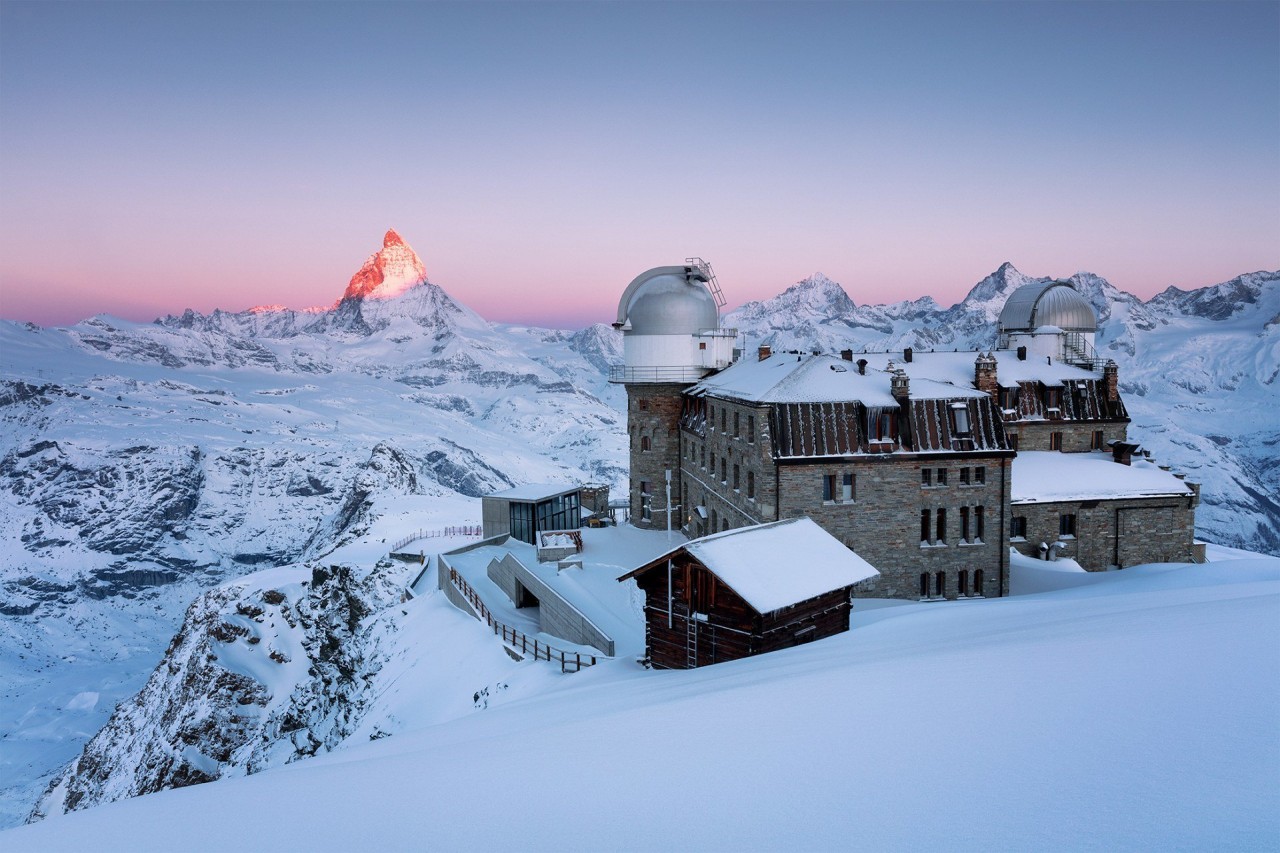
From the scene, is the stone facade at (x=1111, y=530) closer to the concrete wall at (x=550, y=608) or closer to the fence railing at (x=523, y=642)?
the concrete wall at (x=550, y=608)

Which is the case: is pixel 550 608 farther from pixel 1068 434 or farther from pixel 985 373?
pixel 1068 434

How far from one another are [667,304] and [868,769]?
40.5 m

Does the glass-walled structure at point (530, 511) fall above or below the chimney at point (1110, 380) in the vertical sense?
below

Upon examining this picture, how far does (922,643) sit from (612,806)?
10283 mm

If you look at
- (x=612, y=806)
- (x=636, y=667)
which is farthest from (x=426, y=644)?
(x=612, y=806)

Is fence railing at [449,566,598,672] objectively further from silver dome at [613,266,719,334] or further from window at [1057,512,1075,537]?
window at [1057,512,1075,537]

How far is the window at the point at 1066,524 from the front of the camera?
39.7 meters

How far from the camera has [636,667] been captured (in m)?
25.7

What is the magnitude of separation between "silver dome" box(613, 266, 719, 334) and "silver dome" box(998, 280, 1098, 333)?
20.3 m

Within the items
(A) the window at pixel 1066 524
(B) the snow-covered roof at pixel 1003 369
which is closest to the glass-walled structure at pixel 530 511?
(B) the snow-covered roof at pixel 1003 369

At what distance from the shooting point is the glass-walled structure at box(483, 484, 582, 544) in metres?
49.3

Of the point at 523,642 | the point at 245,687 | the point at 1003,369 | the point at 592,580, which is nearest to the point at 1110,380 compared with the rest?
the point at 1003,369

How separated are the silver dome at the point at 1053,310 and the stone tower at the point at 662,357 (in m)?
19.5

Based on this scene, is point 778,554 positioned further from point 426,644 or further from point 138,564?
point 138,564
